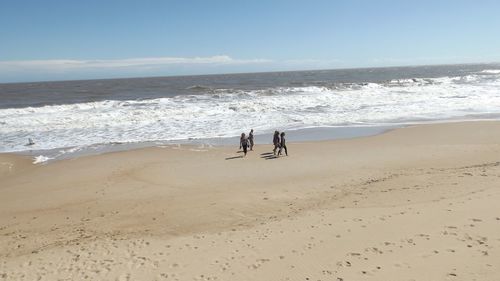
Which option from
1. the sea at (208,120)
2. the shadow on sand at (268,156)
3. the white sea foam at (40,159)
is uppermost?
the sea at (208,120)

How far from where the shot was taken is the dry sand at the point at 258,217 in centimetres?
673

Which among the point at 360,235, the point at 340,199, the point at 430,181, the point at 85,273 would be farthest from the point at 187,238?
the point at 430,181

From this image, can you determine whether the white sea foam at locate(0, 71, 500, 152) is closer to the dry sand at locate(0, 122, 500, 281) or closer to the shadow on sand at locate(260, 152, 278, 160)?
the shadow on sand at locate(260, 152, 278, 160)

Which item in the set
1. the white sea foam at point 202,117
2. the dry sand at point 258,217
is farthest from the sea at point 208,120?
the dry sand at point 258,217

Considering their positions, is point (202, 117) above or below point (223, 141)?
above

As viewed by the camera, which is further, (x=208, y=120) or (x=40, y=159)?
(x=208, y=120)

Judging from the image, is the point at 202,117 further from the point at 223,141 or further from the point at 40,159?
the point at 40,159

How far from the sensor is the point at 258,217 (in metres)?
9.20

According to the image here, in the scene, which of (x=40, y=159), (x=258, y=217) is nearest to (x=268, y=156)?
(x=258, y=217)

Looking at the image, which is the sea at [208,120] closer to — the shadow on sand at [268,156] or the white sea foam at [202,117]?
the white sea foam at [202,117]

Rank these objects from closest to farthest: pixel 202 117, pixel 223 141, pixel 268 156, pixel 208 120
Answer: pixel 268 156, pixel 223 141, pixel 208 120, pixel 202 117

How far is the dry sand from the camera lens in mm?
6730

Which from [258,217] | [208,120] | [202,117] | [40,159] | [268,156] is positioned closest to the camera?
[258,217]

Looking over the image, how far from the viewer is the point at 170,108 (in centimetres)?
3238
